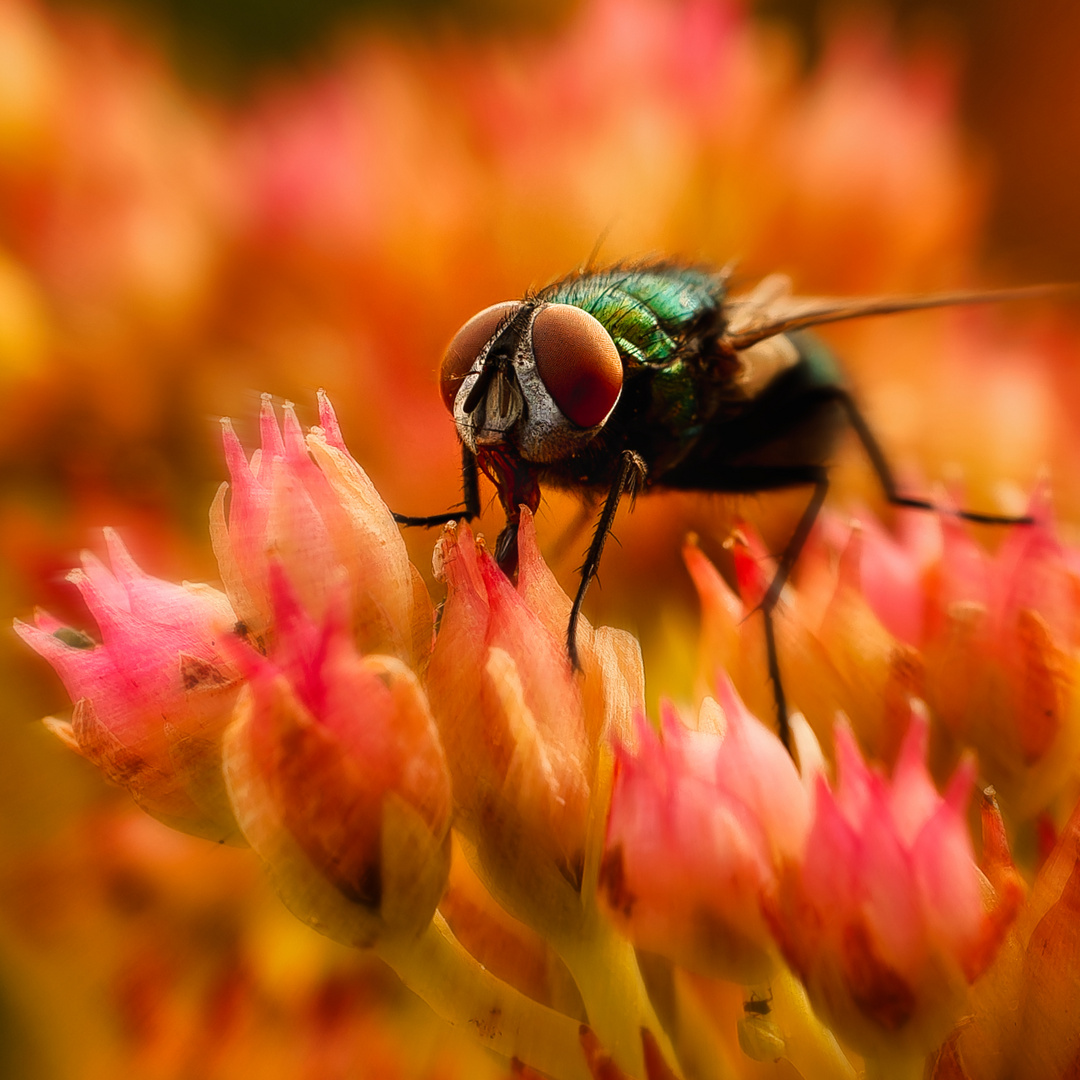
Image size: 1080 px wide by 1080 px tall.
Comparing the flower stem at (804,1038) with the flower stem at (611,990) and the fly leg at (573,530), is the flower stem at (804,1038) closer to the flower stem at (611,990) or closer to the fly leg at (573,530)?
the flower stem at (611,990)

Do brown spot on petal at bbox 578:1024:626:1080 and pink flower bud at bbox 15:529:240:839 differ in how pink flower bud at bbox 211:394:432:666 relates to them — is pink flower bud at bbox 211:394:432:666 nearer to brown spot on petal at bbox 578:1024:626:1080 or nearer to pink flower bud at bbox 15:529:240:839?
pink flower bud at bbox 15:529:240:839

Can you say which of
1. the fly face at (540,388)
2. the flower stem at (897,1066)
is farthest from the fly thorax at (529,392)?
the flower stem at (897,1066)

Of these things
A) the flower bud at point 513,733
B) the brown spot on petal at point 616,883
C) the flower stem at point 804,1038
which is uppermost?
the flower bud at point 513,733

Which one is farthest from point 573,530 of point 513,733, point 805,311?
point 805,311

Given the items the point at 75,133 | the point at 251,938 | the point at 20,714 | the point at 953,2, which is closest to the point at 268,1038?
the point at 251,938

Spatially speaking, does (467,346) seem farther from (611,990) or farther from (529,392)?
(611,990)

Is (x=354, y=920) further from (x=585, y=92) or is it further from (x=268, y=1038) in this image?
(x=585, y=92)

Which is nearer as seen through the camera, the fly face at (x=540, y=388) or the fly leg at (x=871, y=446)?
the fly face at (x=540, y=388)

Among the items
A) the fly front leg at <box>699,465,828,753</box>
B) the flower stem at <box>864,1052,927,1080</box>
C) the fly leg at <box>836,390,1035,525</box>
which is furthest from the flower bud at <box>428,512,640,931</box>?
the fly leg at <box>836,390,1035,525</box>
